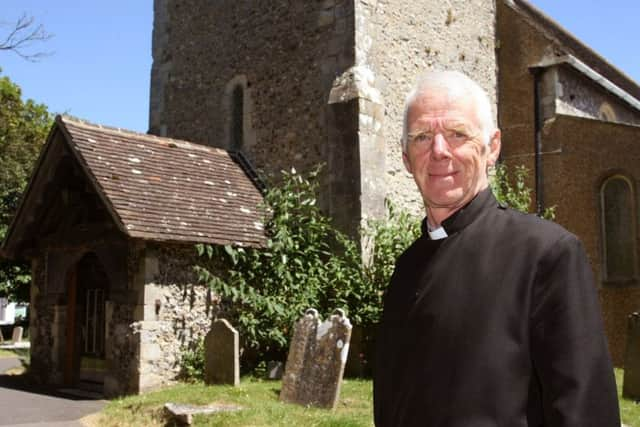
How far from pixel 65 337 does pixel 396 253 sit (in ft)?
20.9

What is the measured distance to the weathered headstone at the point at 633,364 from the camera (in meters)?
9.38

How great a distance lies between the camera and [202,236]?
11.3m

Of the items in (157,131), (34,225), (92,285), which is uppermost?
(157,131)

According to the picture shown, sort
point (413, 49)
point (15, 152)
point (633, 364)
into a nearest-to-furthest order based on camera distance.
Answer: point (633, 364) < point (413, 49) < point (15, 152)

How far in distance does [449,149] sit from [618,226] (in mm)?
14353

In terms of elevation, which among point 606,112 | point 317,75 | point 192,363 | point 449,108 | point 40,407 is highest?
point 606,112

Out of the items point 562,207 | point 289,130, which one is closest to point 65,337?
point 289,130

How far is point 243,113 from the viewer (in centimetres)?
1488

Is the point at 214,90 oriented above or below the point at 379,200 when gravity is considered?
above

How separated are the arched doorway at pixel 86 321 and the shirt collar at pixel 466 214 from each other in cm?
1167

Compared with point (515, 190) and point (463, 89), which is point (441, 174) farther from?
point (515, 190)

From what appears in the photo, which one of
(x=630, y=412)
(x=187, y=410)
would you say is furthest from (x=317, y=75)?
(x=630, y=412)

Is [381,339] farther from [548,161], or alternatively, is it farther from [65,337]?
[548,161]

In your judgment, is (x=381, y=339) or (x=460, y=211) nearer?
(x=460, y=211)
